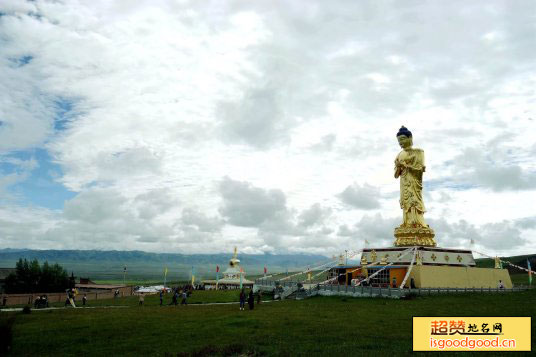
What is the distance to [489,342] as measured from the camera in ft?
47.7

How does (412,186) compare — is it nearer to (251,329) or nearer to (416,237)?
(416,237)

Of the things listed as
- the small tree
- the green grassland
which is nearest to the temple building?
the small tree

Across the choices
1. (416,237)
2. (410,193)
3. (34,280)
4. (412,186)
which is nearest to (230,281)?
(34,280)

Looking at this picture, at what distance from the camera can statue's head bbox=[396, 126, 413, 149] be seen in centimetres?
4684

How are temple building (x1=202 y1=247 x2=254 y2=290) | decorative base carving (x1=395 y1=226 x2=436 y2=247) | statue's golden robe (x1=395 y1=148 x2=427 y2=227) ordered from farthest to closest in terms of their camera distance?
temple building (x1=202 y1=247 x2=254 y2=290), statue's golden robe (x1=395 y1=148 x2=427 y2=227), decorative base carving (x1=395 y1=226 x2=436 y2=247)

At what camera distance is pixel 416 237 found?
43781 millimetres

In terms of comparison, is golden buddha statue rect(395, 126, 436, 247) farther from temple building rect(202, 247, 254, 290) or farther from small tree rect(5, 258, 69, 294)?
small tree rect(5, 258, 69, 294)

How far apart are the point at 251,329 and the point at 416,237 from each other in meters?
28.4

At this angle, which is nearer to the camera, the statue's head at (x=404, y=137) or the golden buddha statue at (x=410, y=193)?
the golden buddha statue at (x=410, y=193)

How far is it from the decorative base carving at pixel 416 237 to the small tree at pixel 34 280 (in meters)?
43.7

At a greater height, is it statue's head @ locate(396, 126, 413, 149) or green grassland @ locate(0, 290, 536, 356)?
statue's head @ locate(396, 126, 413, 149)

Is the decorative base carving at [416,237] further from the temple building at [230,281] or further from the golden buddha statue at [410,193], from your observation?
the temple building at [230,281]

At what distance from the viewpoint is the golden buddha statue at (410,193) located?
4441 centimetres

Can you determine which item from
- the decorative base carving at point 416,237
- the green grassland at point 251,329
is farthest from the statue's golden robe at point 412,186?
the green grassland at point 251,329
